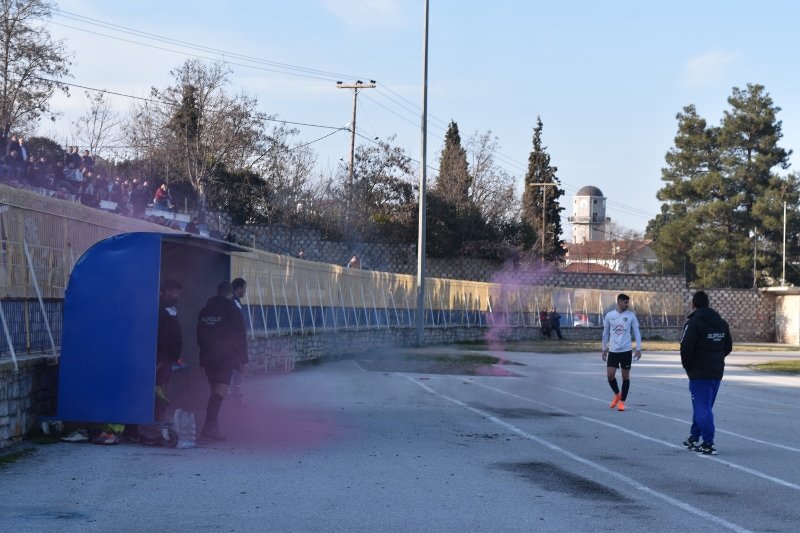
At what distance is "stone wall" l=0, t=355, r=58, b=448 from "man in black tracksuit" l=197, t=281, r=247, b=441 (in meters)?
1.76

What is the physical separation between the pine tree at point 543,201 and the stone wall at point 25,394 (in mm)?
57777

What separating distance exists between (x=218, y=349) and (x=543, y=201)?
65826 millimetres


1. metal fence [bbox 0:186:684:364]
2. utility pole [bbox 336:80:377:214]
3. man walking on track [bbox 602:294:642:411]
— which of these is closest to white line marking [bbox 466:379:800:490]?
man walking on track [bbox 602:294:642:411]

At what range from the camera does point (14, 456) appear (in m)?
10.1

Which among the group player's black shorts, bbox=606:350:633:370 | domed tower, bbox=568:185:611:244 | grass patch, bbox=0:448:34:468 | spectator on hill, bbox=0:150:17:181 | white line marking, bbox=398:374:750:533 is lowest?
white line marking, bbox=398:374:750:533

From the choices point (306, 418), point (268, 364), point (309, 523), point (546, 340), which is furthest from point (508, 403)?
point (546, 340)

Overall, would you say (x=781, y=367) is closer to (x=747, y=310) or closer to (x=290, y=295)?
(x=290, y=295)

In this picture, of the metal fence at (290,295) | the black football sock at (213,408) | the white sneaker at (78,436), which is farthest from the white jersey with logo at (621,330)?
the white sneaker at (78,436)

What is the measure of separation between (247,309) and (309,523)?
15.2 m

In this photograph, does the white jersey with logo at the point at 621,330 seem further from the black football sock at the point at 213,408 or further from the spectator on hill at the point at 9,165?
the spectator on hill at the point at 9,165

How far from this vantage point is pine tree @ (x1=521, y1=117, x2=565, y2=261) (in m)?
74.2

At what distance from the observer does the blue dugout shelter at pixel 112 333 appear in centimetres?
1133

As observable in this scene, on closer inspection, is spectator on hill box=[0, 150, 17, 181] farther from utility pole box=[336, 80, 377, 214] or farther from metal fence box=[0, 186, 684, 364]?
utility pole box=[336, 80, 377, 214]

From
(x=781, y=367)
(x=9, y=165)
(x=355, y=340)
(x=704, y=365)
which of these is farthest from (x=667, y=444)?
(x=781, y=367)
